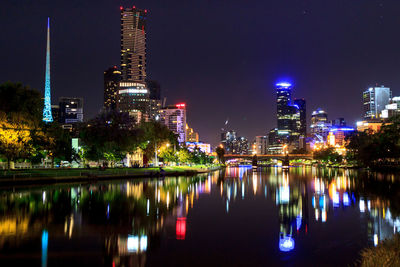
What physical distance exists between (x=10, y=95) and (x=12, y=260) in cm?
5981

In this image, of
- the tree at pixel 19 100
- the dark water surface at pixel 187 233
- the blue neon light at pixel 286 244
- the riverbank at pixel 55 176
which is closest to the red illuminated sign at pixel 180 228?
the dark water surface at pixel 187 233

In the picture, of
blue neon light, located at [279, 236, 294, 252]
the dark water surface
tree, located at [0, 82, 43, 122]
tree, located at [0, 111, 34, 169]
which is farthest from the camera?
tree, located at [0, 82, 43, 122]

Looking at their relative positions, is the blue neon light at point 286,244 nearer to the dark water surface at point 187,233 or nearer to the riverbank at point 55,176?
the dark water surface at point 187,233

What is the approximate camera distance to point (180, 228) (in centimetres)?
2028

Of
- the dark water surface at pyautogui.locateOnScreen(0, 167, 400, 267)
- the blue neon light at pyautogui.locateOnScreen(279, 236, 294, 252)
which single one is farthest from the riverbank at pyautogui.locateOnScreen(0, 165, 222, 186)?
the blue neon light at pyautogui.locateOnScreen(279, 236, 294, 252)

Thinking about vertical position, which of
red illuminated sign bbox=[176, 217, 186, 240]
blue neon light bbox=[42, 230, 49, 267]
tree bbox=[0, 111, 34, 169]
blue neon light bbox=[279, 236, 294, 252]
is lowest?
blue neon light bbox=[279, 236, 294, 252]

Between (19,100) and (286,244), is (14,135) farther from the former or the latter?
(286,244)

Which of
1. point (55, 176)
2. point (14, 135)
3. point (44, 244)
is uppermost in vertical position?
point (14, 135)

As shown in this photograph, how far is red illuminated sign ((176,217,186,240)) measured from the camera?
18216 mm

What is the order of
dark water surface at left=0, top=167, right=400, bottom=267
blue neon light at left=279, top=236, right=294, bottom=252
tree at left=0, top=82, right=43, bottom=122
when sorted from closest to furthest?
dark water surface at left=0, top=167, right=400, bottom=267
blue neon light at left=279, top=236, right=294, bottom=252
tree at left=0, top=82, right=43, bottom=122

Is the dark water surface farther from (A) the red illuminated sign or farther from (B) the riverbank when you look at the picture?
(B) the riverbank

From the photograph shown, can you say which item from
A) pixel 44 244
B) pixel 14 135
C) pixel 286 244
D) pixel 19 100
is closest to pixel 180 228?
pixel 286 244

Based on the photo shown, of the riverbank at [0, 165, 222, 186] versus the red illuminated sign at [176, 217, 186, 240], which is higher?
the riverbank at [0, 165, 222, 186]

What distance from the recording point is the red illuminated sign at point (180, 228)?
1822cm
